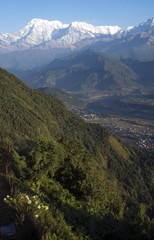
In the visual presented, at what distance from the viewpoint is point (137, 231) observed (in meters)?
19.5

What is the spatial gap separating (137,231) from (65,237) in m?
8.12

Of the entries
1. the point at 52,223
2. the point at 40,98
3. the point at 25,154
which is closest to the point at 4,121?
the point at 40,98

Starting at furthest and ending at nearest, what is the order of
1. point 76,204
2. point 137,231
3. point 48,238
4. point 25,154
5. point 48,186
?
point 25,154 < point 48,186 < point 76,204 < point 137,231 < point 48,238

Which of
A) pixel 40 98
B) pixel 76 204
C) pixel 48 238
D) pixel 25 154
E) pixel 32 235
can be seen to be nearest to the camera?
pixel 48 238

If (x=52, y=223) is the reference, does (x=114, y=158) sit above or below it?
below

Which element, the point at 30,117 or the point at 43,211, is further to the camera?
the point at 30,117

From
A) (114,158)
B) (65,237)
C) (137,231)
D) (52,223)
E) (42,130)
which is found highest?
(52,223)

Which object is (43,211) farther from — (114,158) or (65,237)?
(114,158)

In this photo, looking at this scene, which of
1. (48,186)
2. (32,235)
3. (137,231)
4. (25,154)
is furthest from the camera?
(25,154)

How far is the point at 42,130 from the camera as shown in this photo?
12306cm

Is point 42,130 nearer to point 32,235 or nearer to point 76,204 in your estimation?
point 76,204

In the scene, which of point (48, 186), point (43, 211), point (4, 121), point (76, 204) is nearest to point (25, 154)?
point (48, 186)

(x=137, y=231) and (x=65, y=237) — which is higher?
(x=65, y=237)

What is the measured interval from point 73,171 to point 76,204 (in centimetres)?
1007
